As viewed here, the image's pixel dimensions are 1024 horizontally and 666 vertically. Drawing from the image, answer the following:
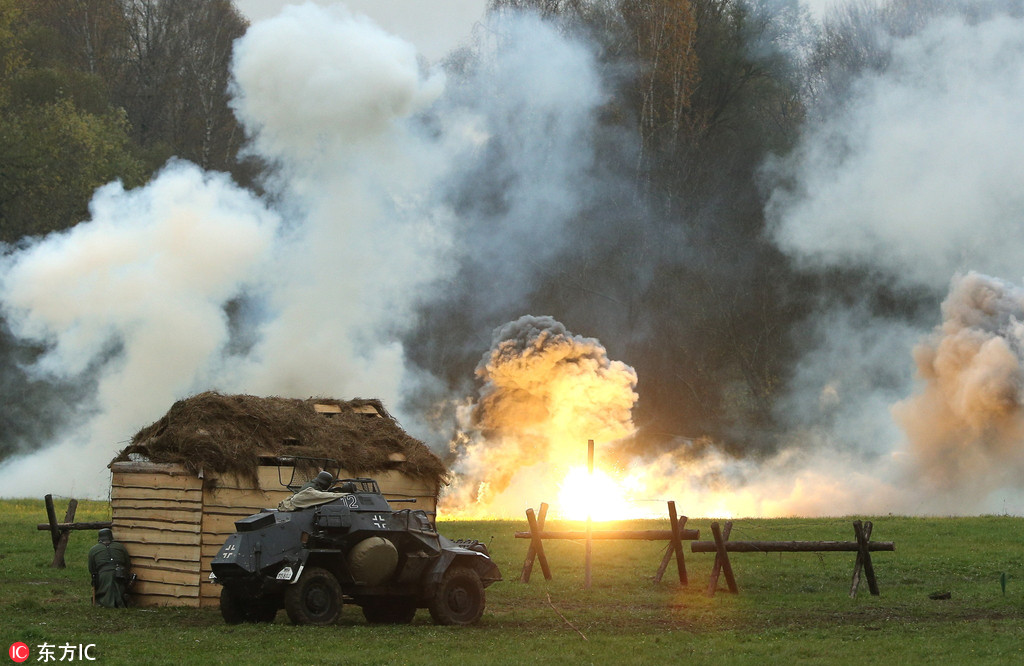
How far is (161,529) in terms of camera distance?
2428cm

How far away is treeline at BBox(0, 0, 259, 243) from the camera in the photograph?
61.6 metres

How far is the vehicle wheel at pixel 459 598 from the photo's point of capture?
22094 mm

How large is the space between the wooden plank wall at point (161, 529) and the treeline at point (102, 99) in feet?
124

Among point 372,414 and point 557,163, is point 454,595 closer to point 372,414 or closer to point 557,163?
point 372,414

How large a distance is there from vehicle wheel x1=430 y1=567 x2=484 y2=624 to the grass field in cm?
33

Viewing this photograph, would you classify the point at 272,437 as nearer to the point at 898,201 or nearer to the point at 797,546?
the point at 797,546

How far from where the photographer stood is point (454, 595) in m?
22.3

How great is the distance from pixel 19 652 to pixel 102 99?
2253 inches

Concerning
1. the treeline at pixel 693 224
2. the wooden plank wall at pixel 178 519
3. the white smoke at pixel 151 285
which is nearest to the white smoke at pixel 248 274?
the white smoke at pixel 151 285

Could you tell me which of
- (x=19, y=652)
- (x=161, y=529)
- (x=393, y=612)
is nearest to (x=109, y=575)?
(x=161, y=529)

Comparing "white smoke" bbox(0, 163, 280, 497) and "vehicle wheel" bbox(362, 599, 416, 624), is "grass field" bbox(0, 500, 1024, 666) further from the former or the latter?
"white smoke" bbox(0, 163, 280, 497)

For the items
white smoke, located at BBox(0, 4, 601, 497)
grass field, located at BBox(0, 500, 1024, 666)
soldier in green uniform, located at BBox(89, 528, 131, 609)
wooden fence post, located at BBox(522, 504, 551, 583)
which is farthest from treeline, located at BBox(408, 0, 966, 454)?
soldier in green uniform, located at BBox(89, 528, 131, 609)

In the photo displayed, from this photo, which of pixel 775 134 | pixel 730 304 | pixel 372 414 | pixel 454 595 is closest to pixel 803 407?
pixel 730 304

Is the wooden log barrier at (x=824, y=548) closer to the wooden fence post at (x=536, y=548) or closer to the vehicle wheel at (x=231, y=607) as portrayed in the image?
the wooden fence post at (x=536, y=548)
